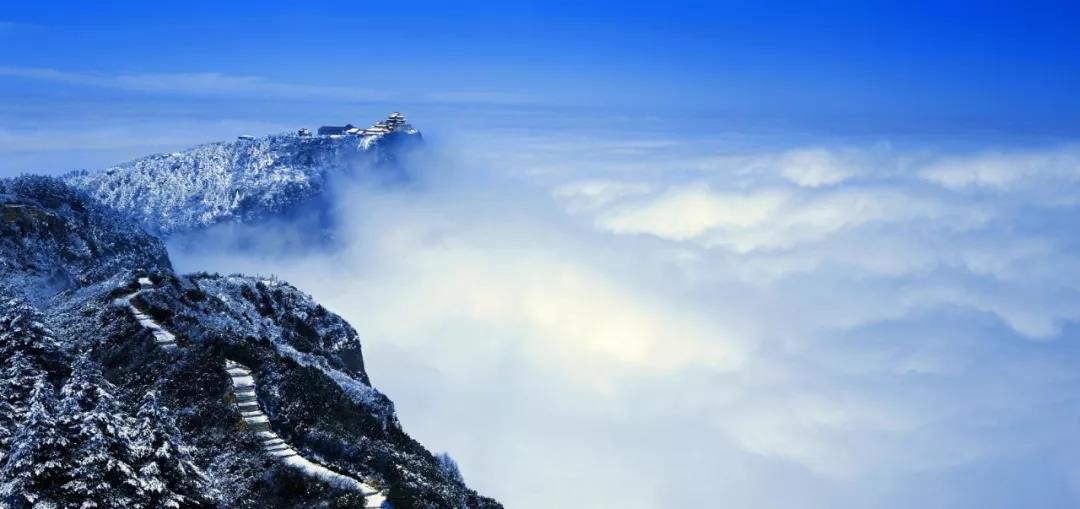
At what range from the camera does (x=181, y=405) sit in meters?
30.0

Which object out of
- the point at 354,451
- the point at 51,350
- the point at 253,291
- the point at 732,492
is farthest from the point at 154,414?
the point at 732,492

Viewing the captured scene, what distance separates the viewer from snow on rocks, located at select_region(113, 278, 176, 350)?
35312 millimetres

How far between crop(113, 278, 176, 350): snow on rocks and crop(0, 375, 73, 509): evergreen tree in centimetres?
1728

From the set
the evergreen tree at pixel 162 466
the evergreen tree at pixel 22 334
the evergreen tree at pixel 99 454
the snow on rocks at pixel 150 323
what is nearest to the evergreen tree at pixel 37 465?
the evergreen tree at pixel 99 454

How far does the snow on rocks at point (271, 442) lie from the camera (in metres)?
25.9

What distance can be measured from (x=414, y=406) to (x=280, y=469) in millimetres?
154384

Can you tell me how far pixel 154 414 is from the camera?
18.9 meters

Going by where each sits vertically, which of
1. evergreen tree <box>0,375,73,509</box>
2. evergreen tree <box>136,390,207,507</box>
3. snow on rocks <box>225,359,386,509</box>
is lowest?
evergreen tree <box>0,375,73,509</box>

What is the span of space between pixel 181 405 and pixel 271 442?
4.85m

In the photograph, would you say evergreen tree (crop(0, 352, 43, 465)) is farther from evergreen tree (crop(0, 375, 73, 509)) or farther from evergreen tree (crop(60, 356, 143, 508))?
evergreen tree (crop(60, 356, 143, 508))

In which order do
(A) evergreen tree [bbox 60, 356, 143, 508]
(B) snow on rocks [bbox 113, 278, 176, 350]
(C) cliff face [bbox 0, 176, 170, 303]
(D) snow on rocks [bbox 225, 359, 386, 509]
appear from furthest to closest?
(C) cliff face [bbox 0, 176, 170, 303]
(B) snow on rocks [bbox 113, 278, 176, 350]
(D) snow on rocks [bbox 225, 359, 386, 509]
(A) evergreen tree [bbox 60, 356, 143, 508]

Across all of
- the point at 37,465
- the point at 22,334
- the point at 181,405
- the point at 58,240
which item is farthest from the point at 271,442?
the point at 58,240

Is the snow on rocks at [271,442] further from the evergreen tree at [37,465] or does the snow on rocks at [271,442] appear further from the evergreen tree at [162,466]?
the evergreen tree at [37,465]

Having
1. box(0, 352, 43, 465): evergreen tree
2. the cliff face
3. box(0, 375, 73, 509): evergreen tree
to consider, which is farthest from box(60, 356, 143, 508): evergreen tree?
the cliff face
